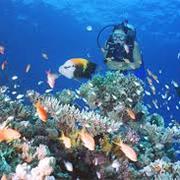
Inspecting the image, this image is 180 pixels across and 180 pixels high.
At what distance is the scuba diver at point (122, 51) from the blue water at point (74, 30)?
8.90 meters

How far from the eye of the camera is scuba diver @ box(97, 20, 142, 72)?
8.39 meters

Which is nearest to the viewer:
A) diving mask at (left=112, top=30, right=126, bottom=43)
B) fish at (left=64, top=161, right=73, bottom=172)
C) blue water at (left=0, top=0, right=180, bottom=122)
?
fish at (left=64, top=161, right=73, bottom=172)

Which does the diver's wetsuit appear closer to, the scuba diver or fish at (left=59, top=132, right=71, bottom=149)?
the scuba diver

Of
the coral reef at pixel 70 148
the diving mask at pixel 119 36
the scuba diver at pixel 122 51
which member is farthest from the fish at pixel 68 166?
the diving mask at pixel 119 36

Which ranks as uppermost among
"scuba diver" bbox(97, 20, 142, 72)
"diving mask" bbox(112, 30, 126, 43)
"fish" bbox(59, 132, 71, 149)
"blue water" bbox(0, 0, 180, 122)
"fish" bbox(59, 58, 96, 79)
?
"fish" bbox(59, 58, 96, 79)

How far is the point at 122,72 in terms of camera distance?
9023 mm

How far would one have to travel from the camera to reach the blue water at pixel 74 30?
3791 cm

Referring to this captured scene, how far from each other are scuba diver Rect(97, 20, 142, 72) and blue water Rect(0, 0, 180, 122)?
8.90 meters

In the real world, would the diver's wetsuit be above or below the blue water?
above

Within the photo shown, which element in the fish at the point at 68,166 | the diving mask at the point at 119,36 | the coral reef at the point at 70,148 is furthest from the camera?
the diving mask at the point at 119,36

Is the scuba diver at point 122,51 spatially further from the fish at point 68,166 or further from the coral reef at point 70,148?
the fish at point 68,166

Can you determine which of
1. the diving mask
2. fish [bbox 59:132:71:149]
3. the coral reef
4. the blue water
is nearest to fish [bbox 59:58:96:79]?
the coral reef

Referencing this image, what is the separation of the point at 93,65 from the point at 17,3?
4095 centimetres

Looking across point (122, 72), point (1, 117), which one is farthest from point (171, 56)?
point (1, 117)
